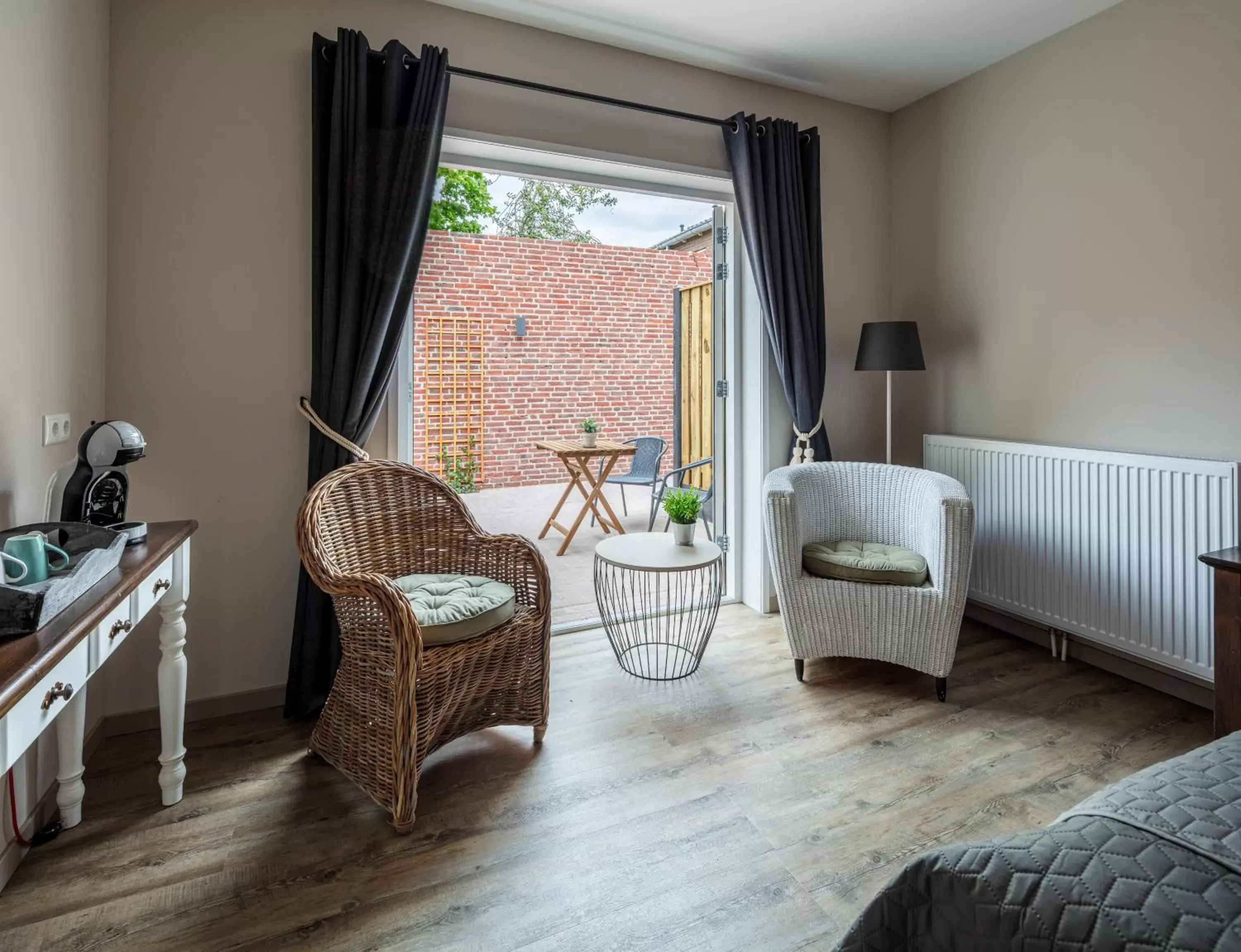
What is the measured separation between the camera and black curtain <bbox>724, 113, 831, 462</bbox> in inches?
127

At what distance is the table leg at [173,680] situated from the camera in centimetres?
187

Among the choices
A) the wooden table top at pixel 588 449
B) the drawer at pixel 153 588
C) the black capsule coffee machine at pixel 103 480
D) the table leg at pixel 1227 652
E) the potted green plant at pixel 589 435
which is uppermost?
the potted green plant at pixel 589 435

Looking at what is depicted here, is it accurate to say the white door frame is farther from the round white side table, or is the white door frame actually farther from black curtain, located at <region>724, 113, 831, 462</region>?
the round white side table

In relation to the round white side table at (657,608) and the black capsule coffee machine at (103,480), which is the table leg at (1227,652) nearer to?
the round white side table at (657,608)

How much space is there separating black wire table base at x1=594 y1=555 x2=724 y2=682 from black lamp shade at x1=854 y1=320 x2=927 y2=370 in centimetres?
122

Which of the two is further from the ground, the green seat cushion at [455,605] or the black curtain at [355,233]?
the black curtain at [355,233]

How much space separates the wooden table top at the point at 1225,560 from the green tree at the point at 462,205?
194 inches

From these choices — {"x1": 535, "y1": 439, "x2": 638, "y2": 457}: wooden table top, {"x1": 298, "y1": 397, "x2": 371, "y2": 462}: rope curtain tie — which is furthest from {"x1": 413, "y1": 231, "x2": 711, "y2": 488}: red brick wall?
{"x1": 298, "y1": 397, "x2": 371, "y2": 462}: rope curtain tie

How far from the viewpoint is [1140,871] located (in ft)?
2.39

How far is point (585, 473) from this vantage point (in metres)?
5.15

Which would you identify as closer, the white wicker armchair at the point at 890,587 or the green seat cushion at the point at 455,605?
the green seat cushion at the point at 455,605

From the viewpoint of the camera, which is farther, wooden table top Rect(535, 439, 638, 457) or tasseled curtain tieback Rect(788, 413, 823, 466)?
wooden table top Rect(535, 439, 638, 457)

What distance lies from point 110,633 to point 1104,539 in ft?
10.6

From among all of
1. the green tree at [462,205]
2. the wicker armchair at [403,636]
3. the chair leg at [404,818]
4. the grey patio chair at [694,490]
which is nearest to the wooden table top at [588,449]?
the grey patio chair at [694,490]
